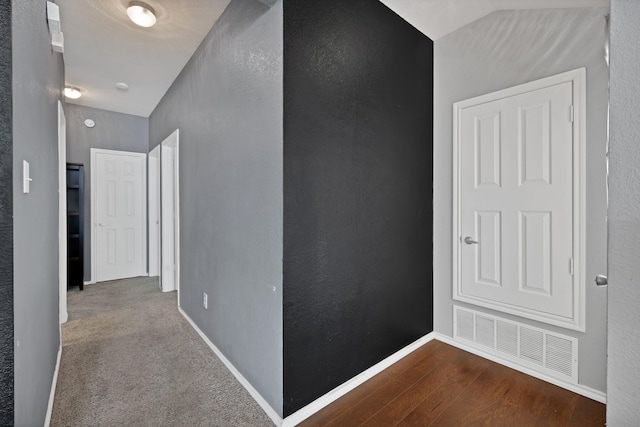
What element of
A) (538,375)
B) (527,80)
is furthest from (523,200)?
(538,375)

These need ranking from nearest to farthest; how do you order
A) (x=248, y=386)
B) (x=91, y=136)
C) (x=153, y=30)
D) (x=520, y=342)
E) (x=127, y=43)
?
(x=248, y=386), (x=520, y=342), (x=153, y=30), (x=127, y=43), (x=91, y=136)

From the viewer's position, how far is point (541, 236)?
202 centimetres

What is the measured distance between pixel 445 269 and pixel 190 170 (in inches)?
104

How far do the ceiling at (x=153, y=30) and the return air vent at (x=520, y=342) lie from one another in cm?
211

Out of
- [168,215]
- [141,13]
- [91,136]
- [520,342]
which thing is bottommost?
[520,342]

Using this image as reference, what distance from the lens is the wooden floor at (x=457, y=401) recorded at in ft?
5.37

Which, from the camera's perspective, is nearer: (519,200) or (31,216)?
(31,216)

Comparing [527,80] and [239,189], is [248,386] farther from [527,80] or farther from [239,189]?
[527,80]

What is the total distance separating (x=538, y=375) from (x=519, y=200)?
122 cm

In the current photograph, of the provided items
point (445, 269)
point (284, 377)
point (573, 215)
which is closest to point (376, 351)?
point (284, 377)

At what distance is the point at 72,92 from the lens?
3721mm

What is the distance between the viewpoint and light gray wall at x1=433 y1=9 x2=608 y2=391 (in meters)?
1.77

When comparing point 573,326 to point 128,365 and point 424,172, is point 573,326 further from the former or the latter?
point 128,365

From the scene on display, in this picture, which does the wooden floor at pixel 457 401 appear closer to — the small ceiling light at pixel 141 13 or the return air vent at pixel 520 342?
the return air vent at pixel 520 342
